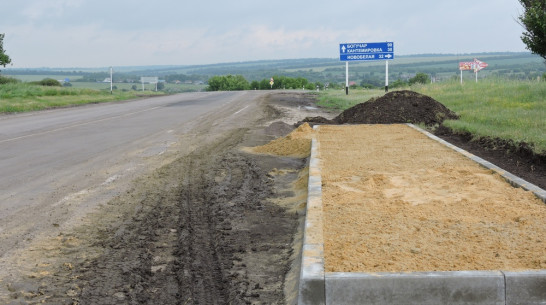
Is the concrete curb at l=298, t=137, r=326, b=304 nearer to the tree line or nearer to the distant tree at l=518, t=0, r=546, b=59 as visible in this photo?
the distant tree at l=518, t=0, r=546, b=59

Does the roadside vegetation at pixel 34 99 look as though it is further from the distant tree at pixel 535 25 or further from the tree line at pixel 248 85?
the tree line at pixel 248 85

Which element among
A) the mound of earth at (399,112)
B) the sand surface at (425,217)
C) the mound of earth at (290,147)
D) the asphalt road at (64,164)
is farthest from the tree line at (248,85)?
the sand surface at (425,217)

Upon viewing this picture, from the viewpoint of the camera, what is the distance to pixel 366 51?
128ft

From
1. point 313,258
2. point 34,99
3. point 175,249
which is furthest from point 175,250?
point 34,99

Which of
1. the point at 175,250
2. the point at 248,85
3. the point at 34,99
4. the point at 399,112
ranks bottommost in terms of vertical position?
the point at 175,250

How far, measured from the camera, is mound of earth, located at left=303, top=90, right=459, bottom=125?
1855 cm

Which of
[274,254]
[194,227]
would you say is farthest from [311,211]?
[194,227]

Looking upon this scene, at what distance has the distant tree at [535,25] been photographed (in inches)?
728

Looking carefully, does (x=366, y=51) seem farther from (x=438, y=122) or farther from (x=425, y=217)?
(x=425, y=217)

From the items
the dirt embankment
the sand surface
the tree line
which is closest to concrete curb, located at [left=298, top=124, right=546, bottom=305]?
the sand surface

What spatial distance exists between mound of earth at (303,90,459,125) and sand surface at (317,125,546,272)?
26.0 ft

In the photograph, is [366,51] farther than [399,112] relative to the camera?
Yes

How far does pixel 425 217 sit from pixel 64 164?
24.6 feet

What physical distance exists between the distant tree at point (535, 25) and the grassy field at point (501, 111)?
159 centimetres
